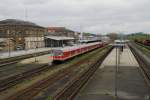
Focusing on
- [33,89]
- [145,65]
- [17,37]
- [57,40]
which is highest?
[17,37]

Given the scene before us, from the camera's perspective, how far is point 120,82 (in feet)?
76.2

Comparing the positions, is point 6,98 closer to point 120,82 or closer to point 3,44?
point 120,82

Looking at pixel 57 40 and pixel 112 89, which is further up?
pixel 57 40

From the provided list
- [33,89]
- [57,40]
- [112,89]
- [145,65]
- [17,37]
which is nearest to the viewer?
[112,89]

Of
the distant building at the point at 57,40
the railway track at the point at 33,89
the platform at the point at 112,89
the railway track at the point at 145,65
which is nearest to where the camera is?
the platform at the point at 112,89

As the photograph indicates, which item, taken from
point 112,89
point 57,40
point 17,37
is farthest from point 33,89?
point 57,40

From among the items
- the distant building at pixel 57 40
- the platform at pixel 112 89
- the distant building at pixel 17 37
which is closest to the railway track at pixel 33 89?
the platform at pixel 112 89

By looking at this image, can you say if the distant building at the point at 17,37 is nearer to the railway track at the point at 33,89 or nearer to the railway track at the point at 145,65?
the railway track at the point at 145,65

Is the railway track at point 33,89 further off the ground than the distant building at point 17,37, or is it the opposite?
the distant building at point 17,37

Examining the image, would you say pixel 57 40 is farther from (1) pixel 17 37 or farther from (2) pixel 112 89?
(2) pixel 112 89

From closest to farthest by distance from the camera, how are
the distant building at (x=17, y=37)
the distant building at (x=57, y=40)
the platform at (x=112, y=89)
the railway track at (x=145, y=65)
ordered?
1. the platform at (x=112, y=89)
2. the railway track at (x=145, y=65)
3. the distant building at (x=17, y=37)
4. the distant building at (x=57, y=40)

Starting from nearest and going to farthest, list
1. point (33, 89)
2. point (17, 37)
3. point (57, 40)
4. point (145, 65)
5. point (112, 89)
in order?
point (112, 89), point (33, 89), point (145, 65), point (17, 37), point (57, 40)

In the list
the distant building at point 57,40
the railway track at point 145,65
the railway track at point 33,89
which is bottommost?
the railway track at point 33,89

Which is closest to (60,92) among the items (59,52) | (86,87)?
(86,87)
